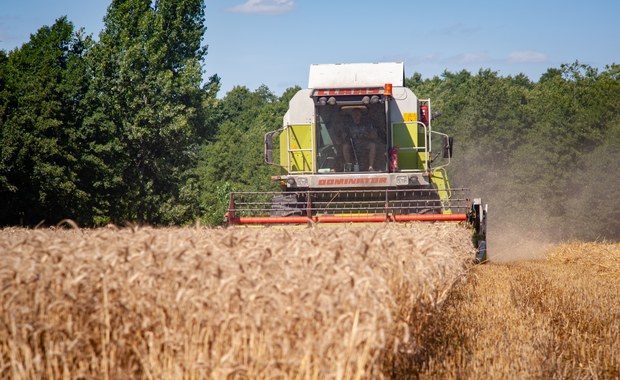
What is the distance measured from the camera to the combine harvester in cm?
1567

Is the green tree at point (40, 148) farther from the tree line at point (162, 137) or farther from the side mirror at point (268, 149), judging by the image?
the side mirror at point (268, 149)

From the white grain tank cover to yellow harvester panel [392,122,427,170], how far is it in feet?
2.97

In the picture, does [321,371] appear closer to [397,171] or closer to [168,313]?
[168,313]

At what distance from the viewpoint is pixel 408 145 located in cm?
1734

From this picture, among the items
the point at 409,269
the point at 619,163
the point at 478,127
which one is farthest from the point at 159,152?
the point at 409,269

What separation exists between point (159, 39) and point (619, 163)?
21606 mm

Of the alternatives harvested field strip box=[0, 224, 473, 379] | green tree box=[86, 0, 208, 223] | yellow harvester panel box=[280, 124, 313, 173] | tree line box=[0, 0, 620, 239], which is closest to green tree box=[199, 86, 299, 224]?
tree line box=[0, 0, 620, 239]

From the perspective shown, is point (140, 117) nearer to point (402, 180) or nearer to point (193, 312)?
point (402, 180)

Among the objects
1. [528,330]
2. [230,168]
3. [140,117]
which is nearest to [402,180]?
[528,330]

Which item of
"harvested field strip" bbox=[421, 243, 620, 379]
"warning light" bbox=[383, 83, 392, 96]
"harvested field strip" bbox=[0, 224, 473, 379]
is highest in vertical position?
"warning light" bbox=[383, 83, 392, 96]

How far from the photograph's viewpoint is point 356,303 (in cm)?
521

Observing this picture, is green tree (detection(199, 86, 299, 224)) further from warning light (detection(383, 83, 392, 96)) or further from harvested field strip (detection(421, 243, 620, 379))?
harvested field strip (detection(421, 243, 620, 379))

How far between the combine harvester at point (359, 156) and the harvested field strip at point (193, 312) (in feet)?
29.1

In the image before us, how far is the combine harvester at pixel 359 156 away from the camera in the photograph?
15.7 m
